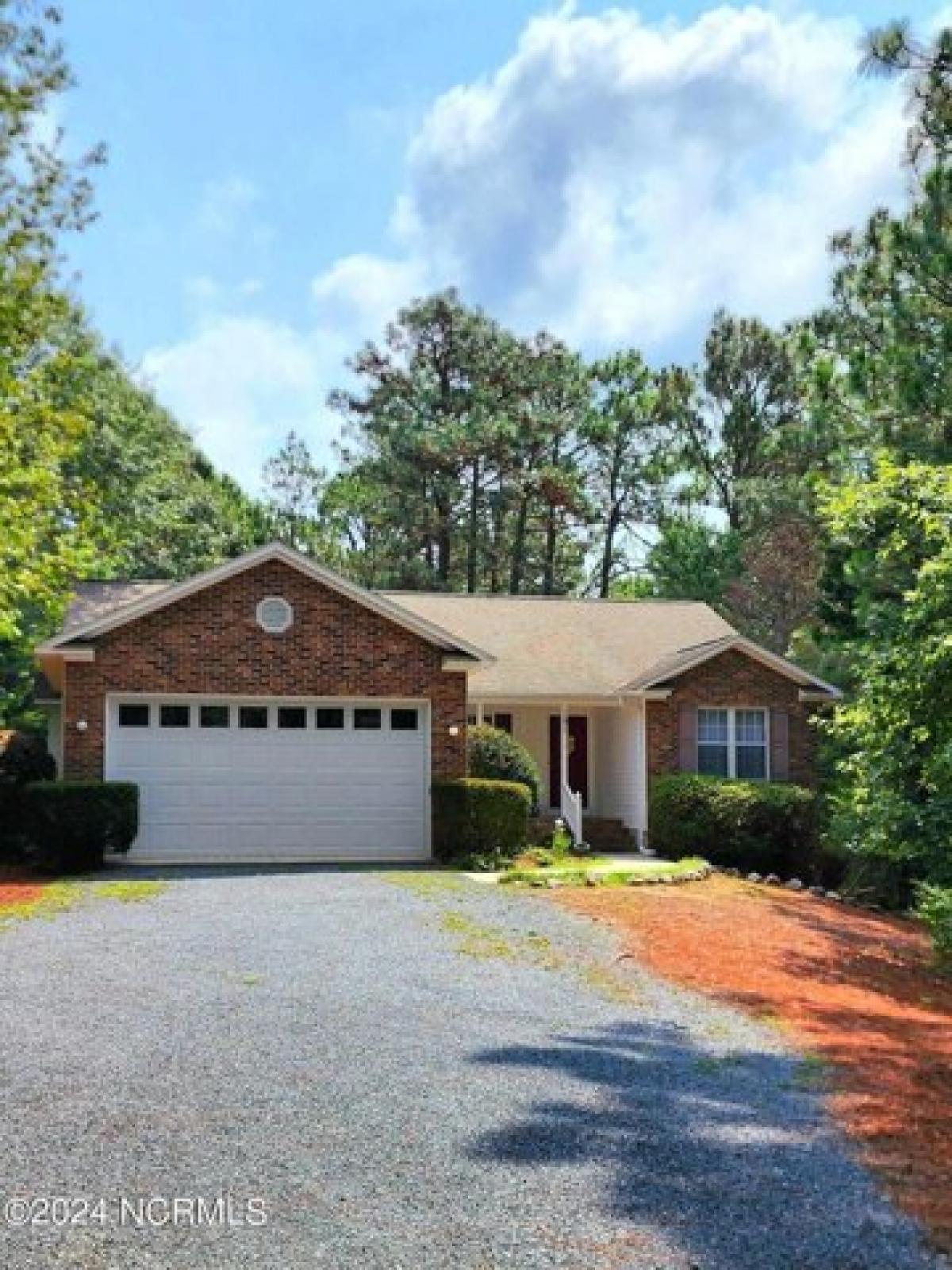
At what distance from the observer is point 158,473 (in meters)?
30.5

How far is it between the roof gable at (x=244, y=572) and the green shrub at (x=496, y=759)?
1.62 m

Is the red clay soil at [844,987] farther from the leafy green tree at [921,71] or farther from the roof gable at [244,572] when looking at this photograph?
the leafy green tree at [921,71]

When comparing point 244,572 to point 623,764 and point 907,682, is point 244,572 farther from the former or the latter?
point 907,682

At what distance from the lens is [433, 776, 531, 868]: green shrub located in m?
17.0

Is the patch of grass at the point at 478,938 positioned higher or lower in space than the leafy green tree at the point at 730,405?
lower

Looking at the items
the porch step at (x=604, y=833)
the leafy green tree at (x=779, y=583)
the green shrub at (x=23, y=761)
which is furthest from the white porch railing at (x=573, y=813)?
the leafy green tree at (x=779, y=583)

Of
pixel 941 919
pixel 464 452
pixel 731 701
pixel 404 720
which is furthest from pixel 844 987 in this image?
pixel 464 452

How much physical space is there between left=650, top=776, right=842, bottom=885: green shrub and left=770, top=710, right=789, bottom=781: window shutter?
926 mm

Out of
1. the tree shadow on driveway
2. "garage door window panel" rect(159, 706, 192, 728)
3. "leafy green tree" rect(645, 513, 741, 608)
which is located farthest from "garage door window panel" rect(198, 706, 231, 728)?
"leafy green tree" rect(645, 513, 741, 608)

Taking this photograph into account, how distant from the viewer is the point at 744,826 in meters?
18.8

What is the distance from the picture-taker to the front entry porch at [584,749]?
816 inches

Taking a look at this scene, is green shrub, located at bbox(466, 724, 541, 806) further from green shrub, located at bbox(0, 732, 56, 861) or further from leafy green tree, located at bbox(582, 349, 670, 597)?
leafy green tree, located at bbox(582, 349, 670, 597)

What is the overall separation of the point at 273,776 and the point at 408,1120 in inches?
475

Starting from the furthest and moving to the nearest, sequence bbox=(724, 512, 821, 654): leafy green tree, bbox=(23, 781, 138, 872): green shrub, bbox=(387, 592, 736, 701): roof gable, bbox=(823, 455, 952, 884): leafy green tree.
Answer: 1. bbox=(724, 512, 821, 654): leafy green tree
2. bbox=(387, 592, 736, 701): roof gable
3. bbox=(23, 781, 138, 872): green shrub
4. bbox=(823, 455, 952, 884): leafy green tree
